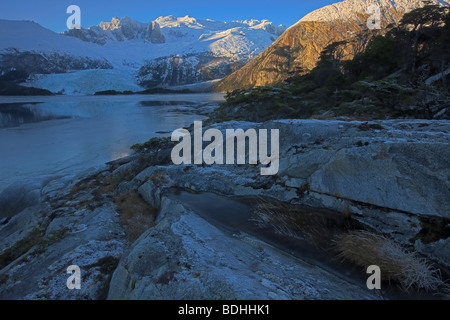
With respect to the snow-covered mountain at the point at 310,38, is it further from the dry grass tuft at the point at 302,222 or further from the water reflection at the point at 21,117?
the dry grass tuft at the point at 302,222

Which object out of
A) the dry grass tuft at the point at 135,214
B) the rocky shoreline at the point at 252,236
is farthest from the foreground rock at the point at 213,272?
the dry grass tuft at the point at 135,214

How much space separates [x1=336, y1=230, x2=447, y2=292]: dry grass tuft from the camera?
3.32 metres

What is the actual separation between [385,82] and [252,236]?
15.2 meters

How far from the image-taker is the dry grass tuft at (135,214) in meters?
6.14

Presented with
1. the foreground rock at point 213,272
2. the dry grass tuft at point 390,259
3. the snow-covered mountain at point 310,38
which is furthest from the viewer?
the snow-covered mountain at point 310,38

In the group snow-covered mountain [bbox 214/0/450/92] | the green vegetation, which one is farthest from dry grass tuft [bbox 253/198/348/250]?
snow-covered mountain [bbox 214/0/450/92]

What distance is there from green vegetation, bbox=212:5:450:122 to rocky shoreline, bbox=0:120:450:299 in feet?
29.5

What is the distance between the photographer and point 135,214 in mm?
7148

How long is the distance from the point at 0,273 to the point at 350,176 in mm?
7662

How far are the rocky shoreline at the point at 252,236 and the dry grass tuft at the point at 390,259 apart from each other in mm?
420

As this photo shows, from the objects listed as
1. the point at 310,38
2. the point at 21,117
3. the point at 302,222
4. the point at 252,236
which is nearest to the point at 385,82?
the point at 302,222
